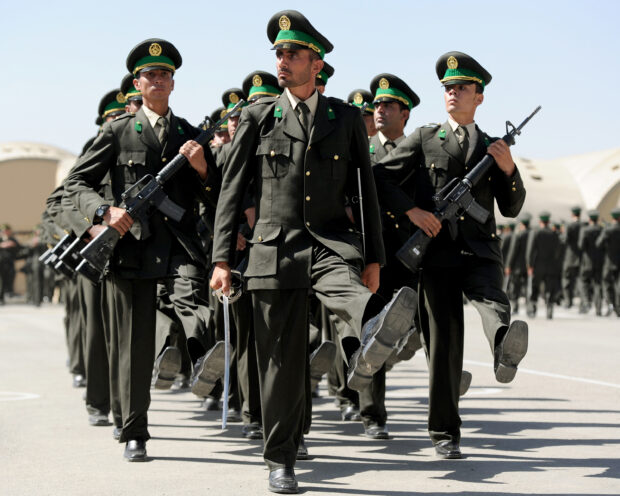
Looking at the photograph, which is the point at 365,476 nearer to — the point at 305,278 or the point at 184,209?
the point at 305,278

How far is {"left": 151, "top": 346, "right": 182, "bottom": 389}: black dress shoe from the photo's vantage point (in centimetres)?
754

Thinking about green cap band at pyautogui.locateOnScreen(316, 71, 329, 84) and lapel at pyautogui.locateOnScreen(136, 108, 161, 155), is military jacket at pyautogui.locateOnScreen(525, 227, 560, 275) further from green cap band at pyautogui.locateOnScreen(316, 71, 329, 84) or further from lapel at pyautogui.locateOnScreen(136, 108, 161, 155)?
lapel at pyautogui.locateOnScreen(136, 108, 161, 155)

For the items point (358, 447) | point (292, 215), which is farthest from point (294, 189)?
point (358, 447)

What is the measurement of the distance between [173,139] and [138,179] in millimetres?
354

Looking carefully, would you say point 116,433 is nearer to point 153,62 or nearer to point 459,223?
point 153,62

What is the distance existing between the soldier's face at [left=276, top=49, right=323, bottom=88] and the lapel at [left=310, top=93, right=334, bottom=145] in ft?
0.61

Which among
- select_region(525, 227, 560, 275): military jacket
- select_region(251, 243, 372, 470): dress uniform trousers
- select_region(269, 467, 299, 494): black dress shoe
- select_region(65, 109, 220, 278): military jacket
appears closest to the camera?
select_region(269, 467, 299, 494): black dress shoe

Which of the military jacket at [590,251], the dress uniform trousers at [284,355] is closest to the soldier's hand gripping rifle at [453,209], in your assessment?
the dress uniform trousers at [284,355]

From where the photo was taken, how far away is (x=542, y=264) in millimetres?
26406

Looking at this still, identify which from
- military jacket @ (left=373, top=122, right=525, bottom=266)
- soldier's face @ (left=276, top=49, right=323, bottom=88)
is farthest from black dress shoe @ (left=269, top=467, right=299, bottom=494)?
soldier's face @ (left=276, top=49, right=323, bottom=88)

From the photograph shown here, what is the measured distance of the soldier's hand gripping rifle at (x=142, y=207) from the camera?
7285 millimetres

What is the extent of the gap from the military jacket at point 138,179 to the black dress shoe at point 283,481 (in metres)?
1.76

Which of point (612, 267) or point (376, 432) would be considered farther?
point (612, 267)

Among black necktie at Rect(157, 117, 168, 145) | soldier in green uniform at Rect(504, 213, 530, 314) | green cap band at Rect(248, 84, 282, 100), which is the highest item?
green cap band at Rect(248, 84, 282, 100)
